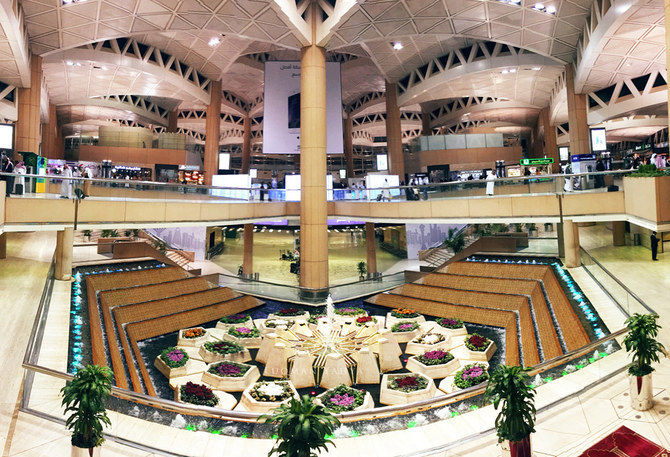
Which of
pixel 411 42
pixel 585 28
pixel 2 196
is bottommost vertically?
pixel 2 196

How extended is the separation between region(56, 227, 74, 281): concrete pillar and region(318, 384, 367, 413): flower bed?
9.69m

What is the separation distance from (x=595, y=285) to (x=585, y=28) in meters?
12.8

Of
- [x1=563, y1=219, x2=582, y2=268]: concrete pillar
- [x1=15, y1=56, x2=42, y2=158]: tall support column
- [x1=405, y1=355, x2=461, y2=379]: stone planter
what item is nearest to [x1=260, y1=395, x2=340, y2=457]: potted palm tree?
[x1=405, y1=355, x2=461, y2=379]: stone planter

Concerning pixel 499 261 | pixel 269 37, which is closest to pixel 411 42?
pixel 269 37

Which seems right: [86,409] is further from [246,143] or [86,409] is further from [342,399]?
[246,143]

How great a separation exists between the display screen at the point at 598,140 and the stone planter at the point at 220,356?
19.8 m

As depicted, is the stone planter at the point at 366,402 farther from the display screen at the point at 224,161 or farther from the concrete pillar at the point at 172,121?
the concrete pillar at the point at 172,121

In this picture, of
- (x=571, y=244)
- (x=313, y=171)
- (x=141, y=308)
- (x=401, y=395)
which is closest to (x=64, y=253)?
(x=141, y=308)

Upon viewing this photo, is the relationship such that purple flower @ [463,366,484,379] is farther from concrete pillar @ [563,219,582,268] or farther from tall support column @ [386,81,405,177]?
tall support column @ [386,81,405,177]

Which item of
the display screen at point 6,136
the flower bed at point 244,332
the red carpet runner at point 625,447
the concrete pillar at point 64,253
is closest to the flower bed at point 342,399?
the red carpet runner at point 625,447

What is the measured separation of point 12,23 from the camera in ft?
47.2

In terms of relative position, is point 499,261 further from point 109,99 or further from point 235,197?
point 109,99

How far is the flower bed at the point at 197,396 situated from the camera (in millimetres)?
10055

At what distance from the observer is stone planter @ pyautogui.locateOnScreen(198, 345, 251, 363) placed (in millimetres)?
13180
